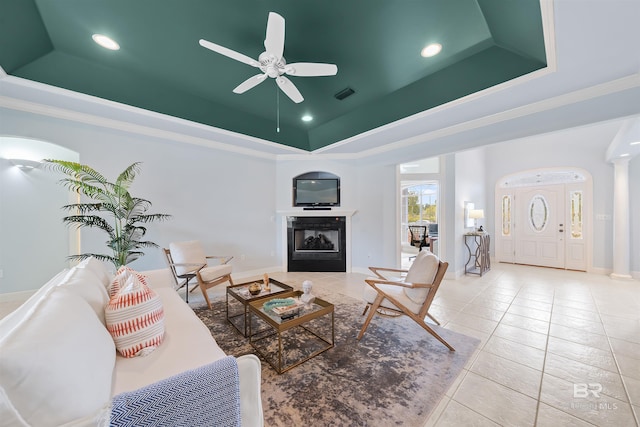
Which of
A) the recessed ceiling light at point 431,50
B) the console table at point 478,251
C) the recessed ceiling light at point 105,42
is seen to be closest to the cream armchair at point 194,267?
the recessed ceiling light at point 105,42

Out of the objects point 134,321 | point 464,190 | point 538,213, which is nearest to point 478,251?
point 464,190

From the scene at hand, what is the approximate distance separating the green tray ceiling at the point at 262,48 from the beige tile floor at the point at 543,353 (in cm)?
266

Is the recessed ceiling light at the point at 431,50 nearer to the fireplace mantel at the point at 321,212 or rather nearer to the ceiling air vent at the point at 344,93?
the ceiling air vent at the point at 344,93

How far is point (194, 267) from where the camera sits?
137 inches

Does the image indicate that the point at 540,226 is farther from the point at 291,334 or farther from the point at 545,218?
the point at 291,334

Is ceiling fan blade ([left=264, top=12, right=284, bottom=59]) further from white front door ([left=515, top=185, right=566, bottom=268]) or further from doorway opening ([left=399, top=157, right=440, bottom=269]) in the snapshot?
white front door ([left=515, top=185, right=566, bottom=268])

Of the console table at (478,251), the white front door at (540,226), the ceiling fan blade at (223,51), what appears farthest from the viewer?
the white front door at (540,226)

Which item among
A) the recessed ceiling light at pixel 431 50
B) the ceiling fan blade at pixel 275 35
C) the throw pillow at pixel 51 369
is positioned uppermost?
the recessed ceiling light at pixel 431 50

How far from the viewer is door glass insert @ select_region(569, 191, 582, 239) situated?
5.21 metres

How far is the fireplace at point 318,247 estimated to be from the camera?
5.15m

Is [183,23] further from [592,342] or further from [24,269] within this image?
[592,342]

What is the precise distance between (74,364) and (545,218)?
7902 mm

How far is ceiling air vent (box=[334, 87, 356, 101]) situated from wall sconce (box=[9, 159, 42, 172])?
437cm

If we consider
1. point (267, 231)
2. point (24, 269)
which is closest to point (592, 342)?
point (267, 231)
